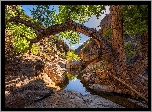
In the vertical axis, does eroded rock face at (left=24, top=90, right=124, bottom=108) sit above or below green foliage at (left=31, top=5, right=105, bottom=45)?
below

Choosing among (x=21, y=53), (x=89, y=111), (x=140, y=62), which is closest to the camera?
(x=89, y=111)

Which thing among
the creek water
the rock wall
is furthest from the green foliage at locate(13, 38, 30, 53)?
the rock wall

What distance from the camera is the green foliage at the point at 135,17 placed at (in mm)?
9391

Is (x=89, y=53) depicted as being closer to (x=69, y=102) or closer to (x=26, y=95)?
(x=69, y=102)

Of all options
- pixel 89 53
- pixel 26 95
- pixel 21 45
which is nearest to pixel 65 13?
pixel 21 45

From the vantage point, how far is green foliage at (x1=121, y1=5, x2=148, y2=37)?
30.8 feet

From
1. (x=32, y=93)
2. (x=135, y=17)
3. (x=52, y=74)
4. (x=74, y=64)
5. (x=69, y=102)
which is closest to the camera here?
(x=69, y=102)

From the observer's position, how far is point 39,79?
12242mm

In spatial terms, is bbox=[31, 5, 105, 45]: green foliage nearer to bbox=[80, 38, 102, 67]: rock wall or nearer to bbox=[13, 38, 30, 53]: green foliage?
bbox=[13, 38, 30, 53]: green foliage

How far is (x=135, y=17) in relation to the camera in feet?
32.1
